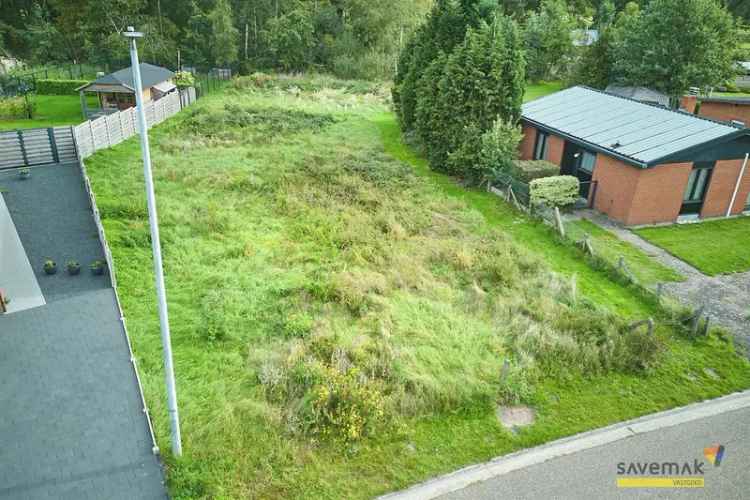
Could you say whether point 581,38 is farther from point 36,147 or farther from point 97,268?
point 97,268

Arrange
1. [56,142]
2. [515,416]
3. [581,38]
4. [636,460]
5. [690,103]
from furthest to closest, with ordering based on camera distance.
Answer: [581,38], [690,103], [56,142], [515,416], [636,460]

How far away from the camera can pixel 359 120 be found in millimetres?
37969

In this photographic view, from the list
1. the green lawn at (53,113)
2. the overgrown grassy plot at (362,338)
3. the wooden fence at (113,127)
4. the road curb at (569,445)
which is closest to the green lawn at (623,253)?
the overgrown grassy plot at (362,338)

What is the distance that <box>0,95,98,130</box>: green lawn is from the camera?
1298 inches

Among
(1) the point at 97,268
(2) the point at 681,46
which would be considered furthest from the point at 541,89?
(1) the point at 97,268

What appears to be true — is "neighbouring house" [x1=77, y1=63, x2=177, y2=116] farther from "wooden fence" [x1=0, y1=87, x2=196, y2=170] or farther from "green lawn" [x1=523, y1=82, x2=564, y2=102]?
"green lawn" [x1=523, y1=82, x2=564, y2=102]

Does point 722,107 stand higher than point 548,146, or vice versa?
point 722,107

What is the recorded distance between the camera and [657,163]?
2025cm

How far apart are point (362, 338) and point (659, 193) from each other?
1468 centimetres

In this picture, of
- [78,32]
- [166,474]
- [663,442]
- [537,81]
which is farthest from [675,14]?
[78,32]

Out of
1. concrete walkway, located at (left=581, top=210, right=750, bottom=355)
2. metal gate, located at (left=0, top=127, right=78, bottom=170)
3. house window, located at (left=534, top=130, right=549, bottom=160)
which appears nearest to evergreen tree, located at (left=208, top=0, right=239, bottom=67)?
metal gate, located at (left=0, top=127, right=78, bottom=170)

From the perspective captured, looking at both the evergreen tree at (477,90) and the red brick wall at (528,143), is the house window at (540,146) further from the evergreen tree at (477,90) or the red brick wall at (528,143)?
the evergreen tree at (477,90)

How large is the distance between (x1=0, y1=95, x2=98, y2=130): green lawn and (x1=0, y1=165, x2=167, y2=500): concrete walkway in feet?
66.3

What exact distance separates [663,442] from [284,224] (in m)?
13.8
